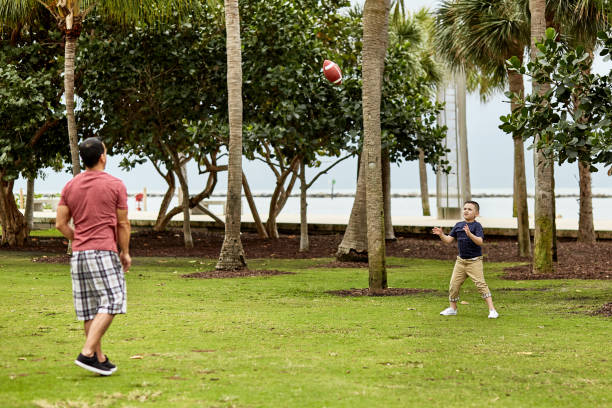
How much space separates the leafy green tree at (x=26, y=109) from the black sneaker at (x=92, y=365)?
14.1 metres

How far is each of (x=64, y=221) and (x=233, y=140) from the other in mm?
9769

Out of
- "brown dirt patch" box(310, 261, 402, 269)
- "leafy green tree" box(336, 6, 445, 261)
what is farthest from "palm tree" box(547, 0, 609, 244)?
"brown dirt patch" box(310, 261, 402, 269)

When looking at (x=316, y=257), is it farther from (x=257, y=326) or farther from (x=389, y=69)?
(x=257, y=326)

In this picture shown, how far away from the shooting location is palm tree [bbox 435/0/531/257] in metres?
17.8

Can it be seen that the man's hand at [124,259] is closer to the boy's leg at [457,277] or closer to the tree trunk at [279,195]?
the boy's leg at [457,277]

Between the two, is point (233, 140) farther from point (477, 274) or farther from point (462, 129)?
point (462, 129)

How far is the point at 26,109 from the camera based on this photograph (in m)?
18.8

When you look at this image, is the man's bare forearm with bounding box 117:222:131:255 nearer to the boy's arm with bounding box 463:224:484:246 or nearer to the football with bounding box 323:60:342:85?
the boy's arm with bounding box 463:224:484:246

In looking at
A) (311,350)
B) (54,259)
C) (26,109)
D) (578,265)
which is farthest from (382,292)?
(26,109)

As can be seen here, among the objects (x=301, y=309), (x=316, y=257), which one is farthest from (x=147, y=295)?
(x=316, y=257)

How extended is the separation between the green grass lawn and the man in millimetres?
371

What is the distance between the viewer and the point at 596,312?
954cm

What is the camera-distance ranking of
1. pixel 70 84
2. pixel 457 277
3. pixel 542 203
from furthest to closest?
1. pixel 70 84
2. pixel 542 203
3. pixel 457 277

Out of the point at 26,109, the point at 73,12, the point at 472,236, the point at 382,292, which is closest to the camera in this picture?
the point at 472,236
